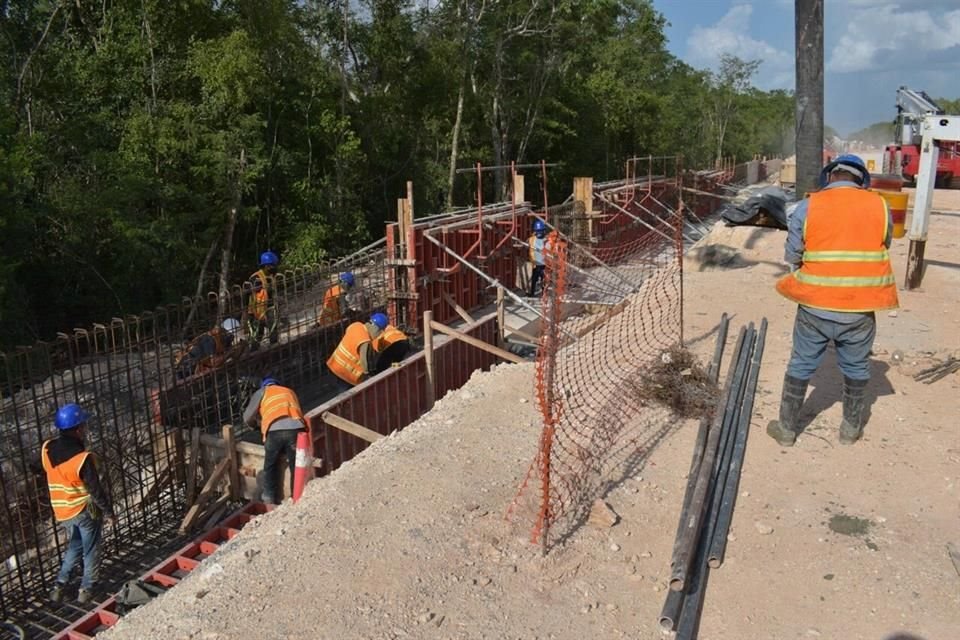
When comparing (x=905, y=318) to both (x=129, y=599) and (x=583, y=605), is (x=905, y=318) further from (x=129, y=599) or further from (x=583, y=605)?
(x=129, y=599)

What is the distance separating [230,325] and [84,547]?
9.35 ft

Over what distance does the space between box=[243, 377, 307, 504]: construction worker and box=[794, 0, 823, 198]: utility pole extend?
611cm

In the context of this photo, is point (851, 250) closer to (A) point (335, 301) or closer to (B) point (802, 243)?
(B) point (802, 243)

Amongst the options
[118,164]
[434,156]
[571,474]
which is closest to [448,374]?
[571,474]

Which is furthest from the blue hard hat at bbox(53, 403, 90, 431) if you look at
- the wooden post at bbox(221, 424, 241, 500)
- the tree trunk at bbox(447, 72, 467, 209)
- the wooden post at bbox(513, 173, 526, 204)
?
the tree trunk at bbox(447, 72, 467, 209)

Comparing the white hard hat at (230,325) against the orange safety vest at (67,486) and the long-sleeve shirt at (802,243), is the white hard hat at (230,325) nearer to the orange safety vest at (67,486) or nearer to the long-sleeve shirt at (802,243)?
the orange safety vest at (67,486)

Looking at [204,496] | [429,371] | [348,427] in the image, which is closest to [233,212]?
[429,371]

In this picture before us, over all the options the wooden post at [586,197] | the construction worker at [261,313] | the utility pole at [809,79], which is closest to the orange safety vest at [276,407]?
the construction worker at [261,313]

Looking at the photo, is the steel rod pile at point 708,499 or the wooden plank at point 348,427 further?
the wooden plank at point 348,427

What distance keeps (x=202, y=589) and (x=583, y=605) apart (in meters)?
2.03

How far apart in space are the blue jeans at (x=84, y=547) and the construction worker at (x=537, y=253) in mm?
9157

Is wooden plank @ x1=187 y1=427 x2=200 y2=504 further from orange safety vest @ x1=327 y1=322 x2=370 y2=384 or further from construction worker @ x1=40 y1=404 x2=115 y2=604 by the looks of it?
orange safety vest @ x1=327 y1=322 x2=370 y2=384

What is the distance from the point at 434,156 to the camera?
2745 centimetres

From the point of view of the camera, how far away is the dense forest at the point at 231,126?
51.9 feet
